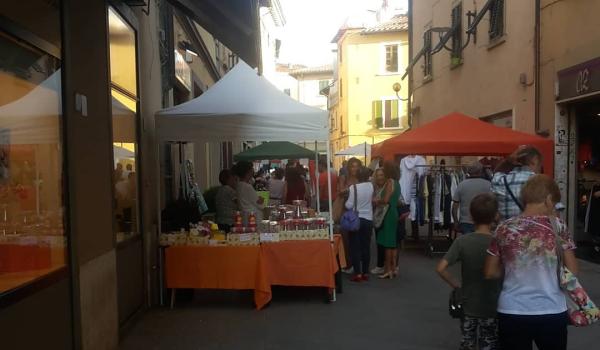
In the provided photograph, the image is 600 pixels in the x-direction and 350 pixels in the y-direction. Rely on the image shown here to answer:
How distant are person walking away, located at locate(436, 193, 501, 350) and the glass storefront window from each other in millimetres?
2636

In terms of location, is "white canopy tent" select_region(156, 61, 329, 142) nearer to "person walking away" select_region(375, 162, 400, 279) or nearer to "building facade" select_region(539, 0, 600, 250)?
"person walking away" select_region(375, 162, 400, 279)

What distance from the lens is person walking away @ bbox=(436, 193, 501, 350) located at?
3854 mm

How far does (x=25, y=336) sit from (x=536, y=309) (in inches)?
115

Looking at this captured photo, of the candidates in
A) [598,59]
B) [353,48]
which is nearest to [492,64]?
[598,59]

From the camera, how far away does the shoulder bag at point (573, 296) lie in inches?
124

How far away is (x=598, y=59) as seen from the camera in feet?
28.6

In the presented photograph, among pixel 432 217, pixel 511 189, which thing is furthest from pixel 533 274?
pixel 432 217

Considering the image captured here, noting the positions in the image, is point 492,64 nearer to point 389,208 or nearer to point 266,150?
point 266,150

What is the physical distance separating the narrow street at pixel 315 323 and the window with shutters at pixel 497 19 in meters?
6.95

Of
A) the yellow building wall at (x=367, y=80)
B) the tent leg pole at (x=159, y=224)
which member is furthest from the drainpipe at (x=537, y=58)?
the yellow building wall at (x=367, y=80)

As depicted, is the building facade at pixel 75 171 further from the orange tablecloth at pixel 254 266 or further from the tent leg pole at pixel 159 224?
the orange tablecloth at pixel 254 266

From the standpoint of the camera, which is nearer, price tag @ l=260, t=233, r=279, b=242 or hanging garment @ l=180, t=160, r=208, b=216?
price tag @ l=260, t=233, r=279, b=242

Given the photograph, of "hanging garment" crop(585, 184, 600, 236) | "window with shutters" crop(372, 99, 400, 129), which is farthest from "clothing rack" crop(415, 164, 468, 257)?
"window with shutters" crop(372, 99, 400, 129)

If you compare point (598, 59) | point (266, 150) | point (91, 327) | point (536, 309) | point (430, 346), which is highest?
point (598, 59)
